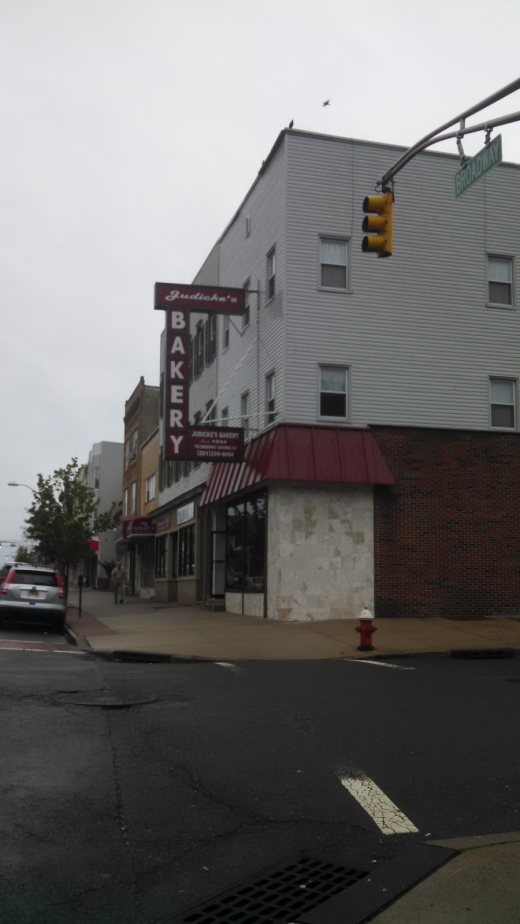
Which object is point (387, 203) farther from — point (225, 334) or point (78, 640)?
point (225, 334)

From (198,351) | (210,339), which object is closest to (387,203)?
(210,339)

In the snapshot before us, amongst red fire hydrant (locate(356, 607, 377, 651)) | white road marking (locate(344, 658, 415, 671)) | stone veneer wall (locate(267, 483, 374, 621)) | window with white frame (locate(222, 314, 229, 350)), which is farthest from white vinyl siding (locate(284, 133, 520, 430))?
white road marking (locate(344, 658, 415, 671))

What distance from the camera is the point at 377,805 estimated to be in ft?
19.8

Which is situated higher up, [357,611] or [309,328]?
[309,328]

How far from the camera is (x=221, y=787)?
21.0 feet

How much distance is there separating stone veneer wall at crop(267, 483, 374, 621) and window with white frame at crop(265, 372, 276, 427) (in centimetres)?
209

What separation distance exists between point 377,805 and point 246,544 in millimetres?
18045

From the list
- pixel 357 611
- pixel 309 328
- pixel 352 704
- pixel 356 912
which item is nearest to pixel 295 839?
pixel 356 912

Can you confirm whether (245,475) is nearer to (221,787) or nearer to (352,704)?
(352,704)

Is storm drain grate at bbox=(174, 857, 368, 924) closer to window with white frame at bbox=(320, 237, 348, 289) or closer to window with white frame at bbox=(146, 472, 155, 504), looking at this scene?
window with white frame at bbox=(320, 237, 348, 289)

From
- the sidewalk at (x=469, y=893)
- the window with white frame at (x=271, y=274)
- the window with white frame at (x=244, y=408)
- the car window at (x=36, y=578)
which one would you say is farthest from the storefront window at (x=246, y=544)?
the sidewalk at (x=469, y=893)

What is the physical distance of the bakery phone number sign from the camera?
22781 mm

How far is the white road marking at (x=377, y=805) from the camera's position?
5578 mm

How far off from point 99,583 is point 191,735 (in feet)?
174
